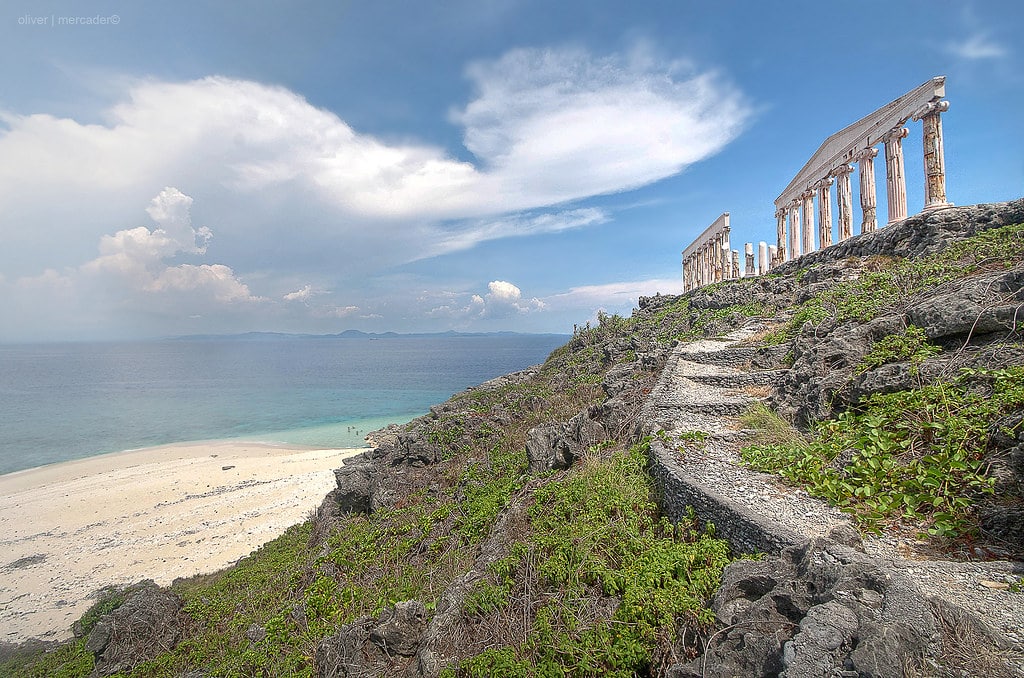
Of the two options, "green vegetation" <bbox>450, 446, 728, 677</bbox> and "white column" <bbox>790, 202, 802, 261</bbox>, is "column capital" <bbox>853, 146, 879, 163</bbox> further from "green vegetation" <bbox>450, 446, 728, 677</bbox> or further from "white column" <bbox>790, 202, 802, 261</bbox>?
"green vegetation" <bbox>450, 446, 728, 677</bbox>

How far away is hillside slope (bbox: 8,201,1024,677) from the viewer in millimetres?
3871

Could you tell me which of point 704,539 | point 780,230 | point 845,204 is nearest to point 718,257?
point 780,230

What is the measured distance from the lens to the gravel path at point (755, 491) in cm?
383

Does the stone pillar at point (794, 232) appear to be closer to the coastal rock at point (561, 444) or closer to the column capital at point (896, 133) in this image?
the column capital at point (896, 133)

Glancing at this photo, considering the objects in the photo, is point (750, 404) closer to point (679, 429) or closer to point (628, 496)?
point (679, 429)

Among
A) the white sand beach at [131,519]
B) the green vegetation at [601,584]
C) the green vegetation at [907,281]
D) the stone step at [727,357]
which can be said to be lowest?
the white sand beach at [131,519]

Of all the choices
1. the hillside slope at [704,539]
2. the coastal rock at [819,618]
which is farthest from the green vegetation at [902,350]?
the coastal rock at [819,618]

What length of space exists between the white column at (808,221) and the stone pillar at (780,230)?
131 inches

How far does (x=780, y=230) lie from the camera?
32.8 meters

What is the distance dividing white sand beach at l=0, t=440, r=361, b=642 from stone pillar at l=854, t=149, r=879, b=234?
26259mm

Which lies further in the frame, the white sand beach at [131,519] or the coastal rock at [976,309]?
the white sand beach at [131,519]

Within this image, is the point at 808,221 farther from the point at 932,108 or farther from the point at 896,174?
the point at 932,108

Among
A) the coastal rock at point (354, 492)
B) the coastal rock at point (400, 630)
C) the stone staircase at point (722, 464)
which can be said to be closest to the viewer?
the stone staircase at point (722, 464)

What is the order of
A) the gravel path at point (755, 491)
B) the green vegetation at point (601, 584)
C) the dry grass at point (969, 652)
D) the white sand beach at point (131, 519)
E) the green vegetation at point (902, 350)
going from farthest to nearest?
the white sand beach at point (131, 519)
the green vegetation at point (902, 350)
the green vegetation at point (601, 584)
the gravel path at point (755, 491)
the dry grass at point (969, 652)
